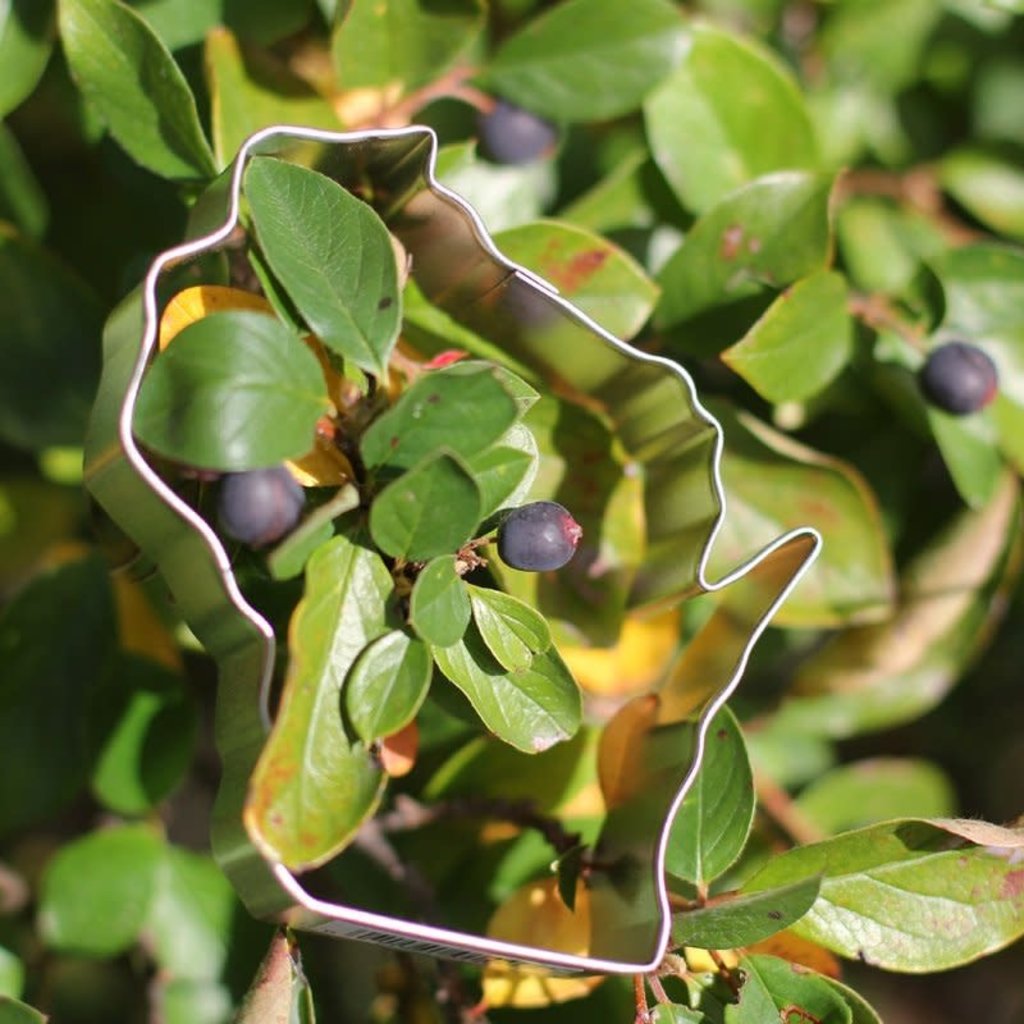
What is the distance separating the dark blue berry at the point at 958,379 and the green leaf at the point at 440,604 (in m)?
0.51

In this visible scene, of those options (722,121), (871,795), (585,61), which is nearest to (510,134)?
(585,61)

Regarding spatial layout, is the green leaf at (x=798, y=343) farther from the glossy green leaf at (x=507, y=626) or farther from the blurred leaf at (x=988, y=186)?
the blurred leaf at (x=988, y=186)

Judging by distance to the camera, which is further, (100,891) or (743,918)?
(100,891)

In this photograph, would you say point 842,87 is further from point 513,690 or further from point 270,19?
point 513,690

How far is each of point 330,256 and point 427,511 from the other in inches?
5.8

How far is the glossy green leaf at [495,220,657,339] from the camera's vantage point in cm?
95

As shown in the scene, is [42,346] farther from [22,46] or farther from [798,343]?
[798,343]

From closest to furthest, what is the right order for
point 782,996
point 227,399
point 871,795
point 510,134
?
point 227,399 < point 782,996 < point 510,134 < point 871,795

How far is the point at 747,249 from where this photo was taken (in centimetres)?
100

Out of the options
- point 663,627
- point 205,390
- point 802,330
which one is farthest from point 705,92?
point 205,390

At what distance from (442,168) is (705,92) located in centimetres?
27

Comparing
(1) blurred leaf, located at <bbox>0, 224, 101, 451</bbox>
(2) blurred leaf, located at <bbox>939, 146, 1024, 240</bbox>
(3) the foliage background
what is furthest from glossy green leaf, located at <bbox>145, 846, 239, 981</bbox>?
(2) blurred leaf, located at <bbox>939, 146, 1024, 240</bbox>

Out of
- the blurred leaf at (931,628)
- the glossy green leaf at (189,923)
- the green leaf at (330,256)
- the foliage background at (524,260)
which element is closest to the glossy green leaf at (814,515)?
the foliage background at (524,260)

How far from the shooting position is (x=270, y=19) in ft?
3.32
